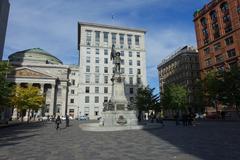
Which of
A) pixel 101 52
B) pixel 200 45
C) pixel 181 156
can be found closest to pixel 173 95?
pixel 200 45

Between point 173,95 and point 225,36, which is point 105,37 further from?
point 225,36

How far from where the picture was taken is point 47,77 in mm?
75062

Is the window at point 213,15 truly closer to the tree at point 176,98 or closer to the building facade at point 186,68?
the building facade at point 186,68

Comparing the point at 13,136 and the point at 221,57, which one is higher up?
the point at 221,57

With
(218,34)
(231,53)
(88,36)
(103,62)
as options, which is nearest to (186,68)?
(218,34)

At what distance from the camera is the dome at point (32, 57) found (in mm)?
94062

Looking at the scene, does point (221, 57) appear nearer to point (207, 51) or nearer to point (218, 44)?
point (218, 44)

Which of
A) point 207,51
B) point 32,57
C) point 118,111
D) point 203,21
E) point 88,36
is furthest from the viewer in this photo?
point 32,57

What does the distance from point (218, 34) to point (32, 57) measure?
275ft

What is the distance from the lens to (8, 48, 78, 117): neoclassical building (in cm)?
7337

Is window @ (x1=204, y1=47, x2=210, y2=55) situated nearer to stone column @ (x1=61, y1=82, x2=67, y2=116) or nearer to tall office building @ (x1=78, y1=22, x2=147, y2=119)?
tall office building @ (x1=78, y1=22, x2=147, y2=119)

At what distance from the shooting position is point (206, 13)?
2496 inches

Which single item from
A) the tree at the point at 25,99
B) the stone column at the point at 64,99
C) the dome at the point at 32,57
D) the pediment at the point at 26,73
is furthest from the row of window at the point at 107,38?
the tree at the point at 25,99

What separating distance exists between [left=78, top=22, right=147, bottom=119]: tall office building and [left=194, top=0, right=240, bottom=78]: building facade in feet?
89.0
